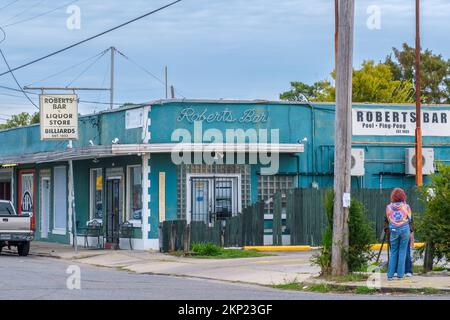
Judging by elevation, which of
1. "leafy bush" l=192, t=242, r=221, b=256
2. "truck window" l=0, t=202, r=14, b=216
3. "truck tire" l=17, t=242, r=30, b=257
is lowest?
"truck tire" l=17, t=242, r=30, b=257

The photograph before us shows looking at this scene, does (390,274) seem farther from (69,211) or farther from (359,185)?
(69,211)

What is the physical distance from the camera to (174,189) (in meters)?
30.5

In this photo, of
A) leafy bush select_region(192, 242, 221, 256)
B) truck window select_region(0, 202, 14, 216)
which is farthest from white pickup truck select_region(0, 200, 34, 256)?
leafy bush select_region(192, 242, 221, 256)

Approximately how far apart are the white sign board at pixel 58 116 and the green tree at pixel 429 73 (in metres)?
36.6

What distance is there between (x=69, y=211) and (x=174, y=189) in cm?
658

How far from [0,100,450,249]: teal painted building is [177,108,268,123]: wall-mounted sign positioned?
0.03 meters

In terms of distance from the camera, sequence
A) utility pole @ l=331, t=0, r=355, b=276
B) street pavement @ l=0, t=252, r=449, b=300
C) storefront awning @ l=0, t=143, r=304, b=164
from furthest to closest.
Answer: storefront awning @ l=0, t=143, r=304, b=164 → utility pole @ l=331, t=0, r=355, b=276 → street pavement @ l=0, t=252, r=449, b=300

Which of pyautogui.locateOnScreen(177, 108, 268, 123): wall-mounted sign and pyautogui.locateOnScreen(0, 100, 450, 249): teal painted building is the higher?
pyautogui.locateOnScreen(177, 108, 268, 123): wall-mounted sign

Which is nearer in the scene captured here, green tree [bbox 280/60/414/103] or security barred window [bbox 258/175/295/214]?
security barred window [bbox 258/175/295/214]

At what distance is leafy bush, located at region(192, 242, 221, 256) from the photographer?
2686cm

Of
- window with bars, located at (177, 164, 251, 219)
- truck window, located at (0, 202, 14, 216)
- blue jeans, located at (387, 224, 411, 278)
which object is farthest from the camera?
truck window, located at (0, 202, 14, 216)

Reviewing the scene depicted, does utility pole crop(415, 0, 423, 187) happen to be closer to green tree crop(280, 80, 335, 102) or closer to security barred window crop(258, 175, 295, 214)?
security barred window crop(258, 175, 295, 214)
